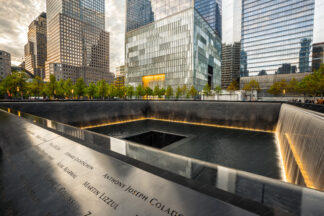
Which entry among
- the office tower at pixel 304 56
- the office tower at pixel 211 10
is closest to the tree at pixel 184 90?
the office tower at pixel 304 56

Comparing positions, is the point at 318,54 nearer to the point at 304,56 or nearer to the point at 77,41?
the point at 304,56

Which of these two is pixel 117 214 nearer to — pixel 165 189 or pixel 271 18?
pixel 165 189

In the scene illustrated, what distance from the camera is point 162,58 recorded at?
195ft

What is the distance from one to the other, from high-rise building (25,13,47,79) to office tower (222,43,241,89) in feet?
571

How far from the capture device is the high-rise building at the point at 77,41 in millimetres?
112250

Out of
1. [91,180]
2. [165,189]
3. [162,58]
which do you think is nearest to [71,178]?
[91,180]

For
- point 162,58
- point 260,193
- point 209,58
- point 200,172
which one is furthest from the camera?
point 209,58

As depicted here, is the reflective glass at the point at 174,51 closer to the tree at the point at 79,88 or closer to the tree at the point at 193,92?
the tree at the point at 193,92

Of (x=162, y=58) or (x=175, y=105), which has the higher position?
(x=162, y=58)

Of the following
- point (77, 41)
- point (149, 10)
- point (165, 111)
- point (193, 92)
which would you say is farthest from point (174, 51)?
point (77, 41)

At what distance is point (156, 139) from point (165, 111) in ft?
27.4

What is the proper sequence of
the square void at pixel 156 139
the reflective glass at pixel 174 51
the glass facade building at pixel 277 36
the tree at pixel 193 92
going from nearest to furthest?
1. the square void at pixel 156 139
2. the tree at pixel 193 92
3. the reflective glass at pixel 174 51
4. the glass facade building at pixel 277 36

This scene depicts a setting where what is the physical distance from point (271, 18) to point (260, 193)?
96.7 metres

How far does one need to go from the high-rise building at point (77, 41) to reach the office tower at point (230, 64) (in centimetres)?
9844
